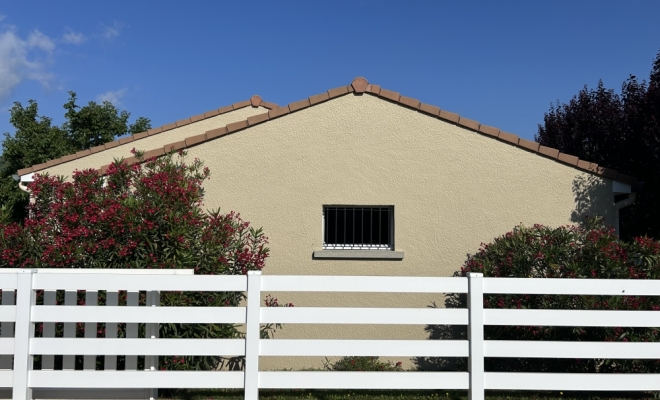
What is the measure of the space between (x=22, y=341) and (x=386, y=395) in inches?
150

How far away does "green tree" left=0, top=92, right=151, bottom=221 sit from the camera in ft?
58.3

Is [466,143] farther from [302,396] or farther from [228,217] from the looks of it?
[302,396]

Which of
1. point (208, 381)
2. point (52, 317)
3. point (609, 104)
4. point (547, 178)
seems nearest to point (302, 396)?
point (208, 381)

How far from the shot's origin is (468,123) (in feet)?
26.6

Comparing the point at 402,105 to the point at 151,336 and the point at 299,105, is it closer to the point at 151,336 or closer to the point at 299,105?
the point at 299,105

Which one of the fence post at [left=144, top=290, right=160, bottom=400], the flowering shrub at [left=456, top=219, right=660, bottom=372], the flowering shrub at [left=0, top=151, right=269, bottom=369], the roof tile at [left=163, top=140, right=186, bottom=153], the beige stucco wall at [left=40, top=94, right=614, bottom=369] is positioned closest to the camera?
the fence post at [left=144, top=290, right=160, bottom=400]

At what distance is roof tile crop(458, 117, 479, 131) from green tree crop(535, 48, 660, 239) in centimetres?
277

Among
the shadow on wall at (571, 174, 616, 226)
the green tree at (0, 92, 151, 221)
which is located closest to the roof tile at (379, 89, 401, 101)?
the shadow on wall at (571, 174, 616, 226)

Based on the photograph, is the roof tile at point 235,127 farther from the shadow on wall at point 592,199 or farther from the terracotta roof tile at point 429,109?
the shadow on wall at point 592,199

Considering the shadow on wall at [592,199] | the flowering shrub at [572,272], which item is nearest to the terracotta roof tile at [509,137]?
the shadow on wall at [592,199]

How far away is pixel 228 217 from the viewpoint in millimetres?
7227

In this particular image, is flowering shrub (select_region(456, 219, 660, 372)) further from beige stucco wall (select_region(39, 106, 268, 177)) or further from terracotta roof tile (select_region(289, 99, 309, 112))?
beige stucco wall (select_region(39, 106, 268, 177))

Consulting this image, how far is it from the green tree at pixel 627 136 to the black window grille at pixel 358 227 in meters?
4.30

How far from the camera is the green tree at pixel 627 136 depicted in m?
8.50
